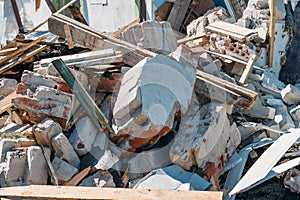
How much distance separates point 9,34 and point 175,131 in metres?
7.96

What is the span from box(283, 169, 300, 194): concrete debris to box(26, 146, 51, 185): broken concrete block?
7.66 ft

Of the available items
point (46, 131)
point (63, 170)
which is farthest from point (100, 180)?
point (46, 131)

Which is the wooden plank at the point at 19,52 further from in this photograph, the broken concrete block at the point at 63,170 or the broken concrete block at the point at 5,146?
the broken concrete block at the point at 63,170

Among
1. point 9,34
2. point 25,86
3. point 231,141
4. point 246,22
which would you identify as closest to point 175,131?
point 231,141

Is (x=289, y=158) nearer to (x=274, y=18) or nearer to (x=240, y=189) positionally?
(x=240, y=189)

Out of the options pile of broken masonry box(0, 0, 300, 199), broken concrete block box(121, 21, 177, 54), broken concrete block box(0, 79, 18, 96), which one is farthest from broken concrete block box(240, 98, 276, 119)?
broken concrete block box(0, 79, 18, 96)

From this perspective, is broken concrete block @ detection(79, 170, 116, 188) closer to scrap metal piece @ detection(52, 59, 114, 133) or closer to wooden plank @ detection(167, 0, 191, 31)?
scrap metal piece @ detection(52, 59, 114, 133)

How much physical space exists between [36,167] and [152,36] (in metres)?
2.25

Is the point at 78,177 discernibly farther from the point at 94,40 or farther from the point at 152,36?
the point at 152,36

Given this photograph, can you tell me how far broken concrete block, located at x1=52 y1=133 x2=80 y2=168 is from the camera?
13.2ft

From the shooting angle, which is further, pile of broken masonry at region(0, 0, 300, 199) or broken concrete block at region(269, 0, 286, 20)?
broken concrete block at region(269, 0, 286, 20)

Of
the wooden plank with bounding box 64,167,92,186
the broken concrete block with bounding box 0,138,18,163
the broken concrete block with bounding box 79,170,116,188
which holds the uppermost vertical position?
the broken concrete block with bounding box 0,138,18,163

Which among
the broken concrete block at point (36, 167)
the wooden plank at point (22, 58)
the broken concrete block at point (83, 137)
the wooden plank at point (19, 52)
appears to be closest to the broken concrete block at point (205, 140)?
the broken concrete block at point (83, 137)

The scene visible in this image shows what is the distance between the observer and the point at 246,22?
643cm
